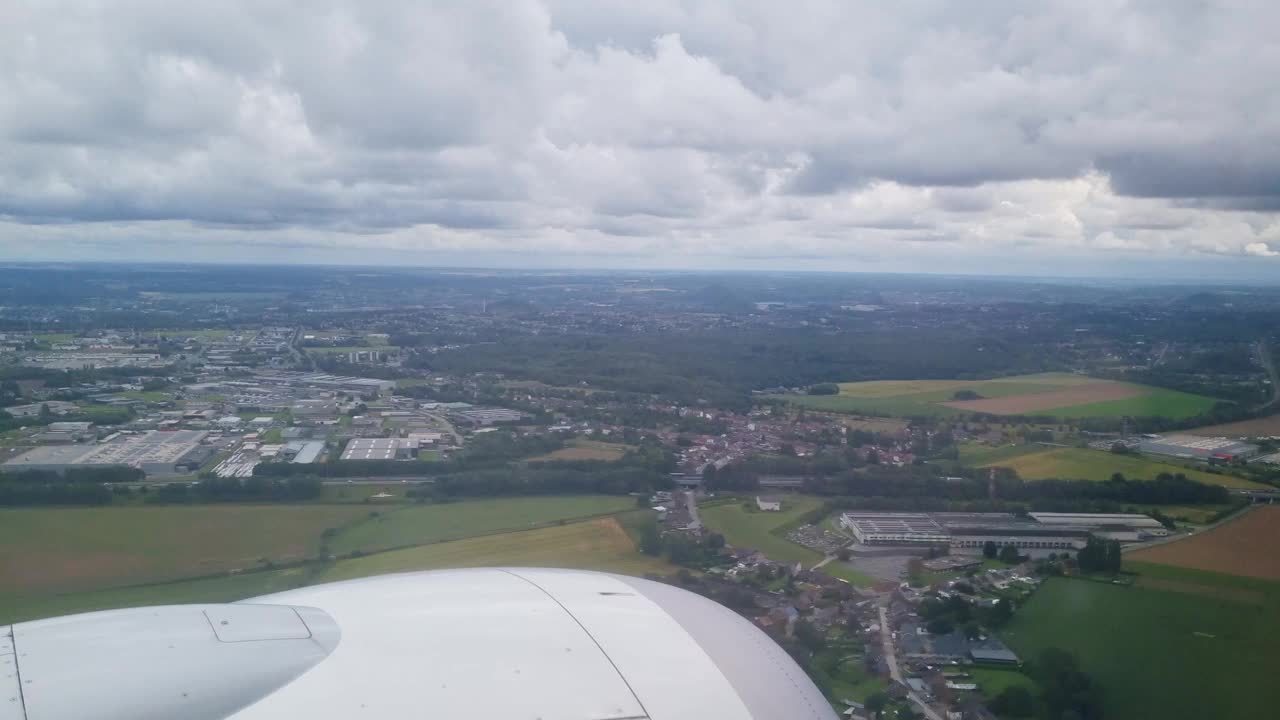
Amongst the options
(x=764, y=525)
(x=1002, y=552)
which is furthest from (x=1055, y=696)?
(x=764, y=525)

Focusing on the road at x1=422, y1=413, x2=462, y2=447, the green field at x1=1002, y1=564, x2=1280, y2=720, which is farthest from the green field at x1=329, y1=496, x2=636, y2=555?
the green field at x1=1002, y1=564, x2=1280, y2=720

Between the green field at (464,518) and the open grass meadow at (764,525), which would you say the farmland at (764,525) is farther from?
the green field at (464,518)

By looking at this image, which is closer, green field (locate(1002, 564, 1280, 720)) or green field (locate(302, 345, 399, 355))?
green field (locate(1002, 564, 1280, 720))

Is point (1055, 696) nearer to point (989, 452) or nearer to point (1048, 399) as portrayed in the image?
point (989, 452)

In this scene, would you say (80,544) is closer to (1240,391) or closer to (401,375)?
(401,375)

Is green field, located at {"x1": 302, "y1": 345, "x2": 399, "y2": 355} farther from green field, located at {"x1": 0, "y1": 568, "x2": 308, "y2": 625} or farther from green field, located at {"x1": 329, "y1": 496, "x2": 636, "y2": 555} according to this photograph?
green field, located at {"x1": 0, "y1": 568, "x2": 308, "y2": 625}

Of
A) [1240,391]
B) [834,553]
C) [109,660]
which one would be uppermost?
[109,660]

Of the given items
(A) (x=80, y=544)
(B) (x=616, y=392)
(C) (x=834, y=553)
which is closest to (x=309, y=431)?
(A) (x=80, y=544)
